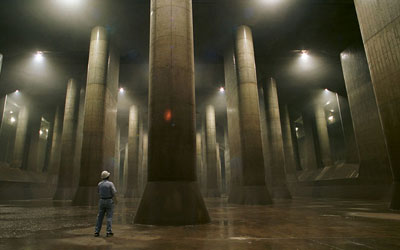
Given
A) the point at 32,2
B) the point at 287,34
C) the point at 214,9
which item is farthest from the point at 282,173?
the point at 32,2

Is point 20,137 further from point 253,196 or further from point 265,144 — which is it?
point 253,196

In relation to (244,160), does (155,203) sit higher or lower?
lower

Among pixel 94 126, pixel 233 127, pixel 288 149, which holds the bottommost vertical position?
pixel 94 126

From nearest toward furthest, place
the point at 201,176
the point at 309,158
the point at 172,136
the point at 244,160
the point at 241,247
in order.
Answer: the point at 241,247 < the point at 172,136 < the point at 244,160 < the point at 309,158 < the point at 201,176

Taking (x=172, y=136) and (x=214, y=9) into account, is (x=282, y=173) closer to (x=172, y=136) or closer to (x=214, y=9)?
(x=214, y=9)

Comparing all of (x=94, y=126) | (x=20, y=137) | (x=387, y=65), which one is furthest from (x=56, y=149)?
(x=387, y=65)

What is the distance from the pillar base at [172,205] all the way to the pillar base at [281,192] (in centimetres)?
1767

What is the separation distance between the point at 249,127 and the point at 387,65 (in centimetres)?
793

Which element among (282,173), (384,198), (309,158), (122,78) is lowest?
(384,198)

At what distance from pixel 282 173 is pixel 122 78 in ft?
60.4

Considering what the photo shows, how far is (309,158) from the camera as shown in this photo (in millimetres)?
37219

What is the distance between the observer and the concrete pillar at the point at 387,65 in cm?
898

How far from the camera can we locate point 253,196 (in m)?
14.6

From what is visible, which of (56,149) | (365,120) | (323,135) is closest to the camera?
(365,120)
